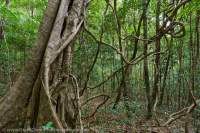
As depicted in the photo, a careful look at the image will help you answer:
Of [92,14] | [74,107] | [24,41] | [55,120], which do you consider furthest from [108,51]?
[55,120]

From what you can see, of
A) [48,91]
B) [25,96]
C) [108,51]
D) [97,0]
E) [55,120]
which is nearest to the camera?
[55,120]

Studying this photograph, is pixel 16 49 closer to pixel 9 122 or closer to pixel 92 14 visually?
pixel 92 14

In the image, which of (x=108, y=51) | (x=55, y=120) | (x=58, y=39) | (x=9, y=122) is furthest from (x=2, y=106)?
(x=108, y=51)

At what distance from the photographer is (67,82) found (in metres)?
4.25

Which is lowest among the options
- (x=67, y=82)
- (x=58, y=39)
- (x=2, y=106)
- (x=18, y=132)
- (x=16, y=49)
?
(x=18, y=132)

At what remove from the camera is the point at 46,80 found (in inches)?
147

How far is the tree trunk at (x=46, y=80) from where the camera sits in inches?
151

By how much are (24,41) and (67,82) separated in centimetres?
915

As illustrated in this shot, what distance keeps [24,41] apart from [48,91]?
9658 millimetres

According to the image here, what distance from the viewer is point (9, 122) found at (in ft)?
12.5

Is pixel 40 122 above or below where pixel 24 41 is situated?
below

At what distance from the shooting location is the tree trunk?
3.84 meters

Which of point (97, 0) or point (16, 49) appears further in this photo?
point (16, 49)

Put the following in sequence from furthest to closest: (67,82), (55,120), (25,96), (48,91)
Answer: (67,82) < (25,96) < (48,91) < (55,120)
